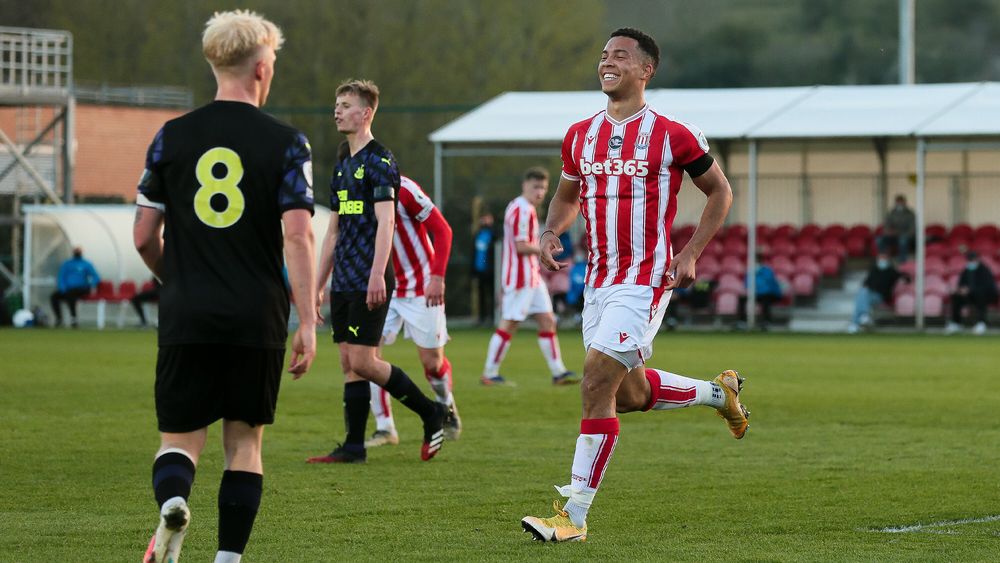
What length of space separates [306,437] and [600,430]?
4379 millimetres

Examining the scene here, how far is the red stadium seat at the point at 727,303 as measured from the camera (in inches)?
1134

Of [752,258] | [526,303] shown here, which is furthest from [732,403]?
[752,258]

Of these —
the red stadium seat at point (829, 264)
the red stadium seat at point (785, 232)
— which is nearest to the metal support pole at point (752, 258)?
the red stadium seat at point (829, 264)

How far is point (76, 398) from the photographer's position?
13320mm

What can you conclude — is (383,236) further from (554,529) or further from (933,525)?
(933,525)

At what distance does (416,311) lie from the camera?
1020 centimetres

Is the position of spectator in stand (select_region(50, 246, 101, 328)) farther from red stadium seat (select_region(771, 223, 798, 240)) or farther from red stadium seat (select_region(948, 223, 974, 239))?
red stadium seat (select_region(948, 223, 974, 239))

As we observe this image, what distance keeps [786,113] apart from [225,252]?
2515 centimetres

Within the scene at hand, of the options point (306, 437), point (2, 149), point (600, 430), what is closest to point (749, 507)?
point (600, 430)

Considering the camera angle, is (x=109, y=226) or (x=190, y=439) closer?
(x=190, y=439)

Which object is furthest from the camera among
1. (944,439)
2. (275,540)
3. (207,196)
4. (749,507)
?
(944,439)

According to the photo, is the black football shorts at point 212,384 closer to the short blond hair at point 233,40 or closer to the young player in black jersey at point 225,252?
the young player in black jersey at point 225,252

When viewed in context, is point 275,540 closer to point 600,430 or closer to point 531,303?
point 600,430

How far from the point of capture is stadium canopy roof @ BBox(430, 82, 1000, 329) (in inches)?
1053
